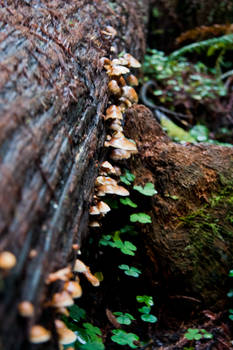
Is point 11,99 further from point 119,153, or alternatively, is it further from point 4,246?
point 119,153

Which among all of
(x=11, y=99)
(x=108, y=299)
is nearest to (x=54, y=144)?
(x=11, y=99)

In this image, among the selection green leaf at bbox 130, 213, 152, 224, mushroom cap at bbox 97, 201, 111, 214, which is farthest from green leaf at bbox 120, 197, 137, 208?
mushroom cap at bbox 97, 201, 111, 214

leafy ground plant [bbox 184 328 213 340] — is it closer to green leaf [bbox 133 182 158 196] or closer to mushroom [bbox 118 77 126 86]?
green leaf [bbox 133 182 158 196]

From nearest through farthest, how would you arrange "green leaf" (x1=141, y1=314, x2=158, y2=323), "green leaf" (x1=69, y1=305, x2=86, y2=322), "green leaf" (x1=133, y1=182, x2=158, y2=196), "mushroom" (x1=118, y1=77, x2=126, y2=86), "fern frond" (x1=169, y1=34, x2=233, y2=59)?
"green leaf" (x1=69, y1=305, x2=86, y2=322)
"green leaf" (x1=141, y1=314, x2=158, y2=323)
"green leaf" (x1=133, y1=182, x2=158, y2=196)
"mushroom" (x1=118, y1=77, x2=126, y2=86)
"fern frond" (x1=169, y1=34, x2=233, y2=59)

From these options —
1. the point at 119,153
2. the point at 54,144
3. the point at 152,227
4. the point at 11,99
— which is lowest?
the point at 152,227

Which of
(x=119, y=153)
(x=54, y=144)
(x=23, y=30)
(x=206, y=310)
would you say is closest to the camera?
(x=54, y=144)

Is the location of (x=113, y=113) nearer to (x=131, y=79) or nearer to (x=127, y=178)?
(x=127, y=178)

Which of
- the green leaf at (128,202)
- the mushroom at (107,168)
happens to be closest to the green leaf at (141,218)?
the green leaf at (128,202)
